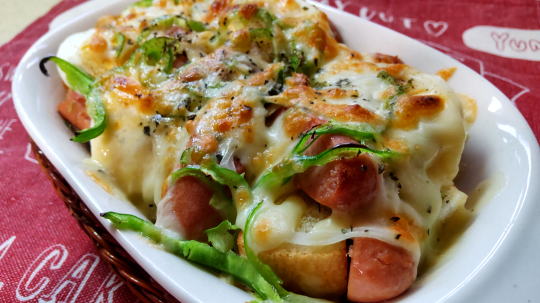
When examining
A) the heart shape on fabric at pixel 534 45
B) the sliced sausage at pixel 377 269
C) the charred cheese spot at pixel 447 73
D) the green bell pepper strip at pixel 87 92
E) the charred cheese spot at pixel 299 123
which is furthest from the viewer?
the heart shape on fabric at pixel 534 45

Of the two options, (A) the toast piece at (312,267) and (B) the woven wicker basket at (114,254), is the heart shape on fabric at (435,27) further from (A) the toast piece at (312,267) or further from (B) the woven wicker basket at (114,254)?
(B) the woven wicker basket at (114,254)

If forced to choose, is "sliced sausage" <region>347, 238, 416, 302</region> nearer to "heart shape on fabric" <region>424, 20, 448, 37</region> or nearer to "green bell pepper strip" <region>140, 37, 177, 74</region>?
"green bell pepper strip" <region>140, 37, 177, 74</region>

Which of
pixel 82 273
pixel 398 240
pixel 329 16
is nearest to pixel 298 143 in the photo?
pixel 398 240

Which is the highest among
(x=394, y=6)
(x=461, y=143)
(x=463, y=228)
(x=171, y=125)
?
(x=171, y=125)

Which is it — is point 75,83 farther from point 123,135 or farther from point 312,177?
point 312,177

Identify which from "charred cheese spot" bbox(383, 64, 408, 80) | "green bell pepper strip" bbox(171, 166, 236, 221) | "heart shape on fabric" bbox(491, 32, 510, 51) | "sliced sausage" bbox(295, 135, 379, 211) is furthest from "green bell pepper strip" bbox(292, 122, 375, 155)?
"heart shape on fabric" bbox(491, 32, 510, 51)

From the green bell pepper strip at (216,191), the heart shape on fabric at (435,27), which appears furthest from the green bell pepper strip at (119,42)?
the heart shape on fabric at (435,27)
